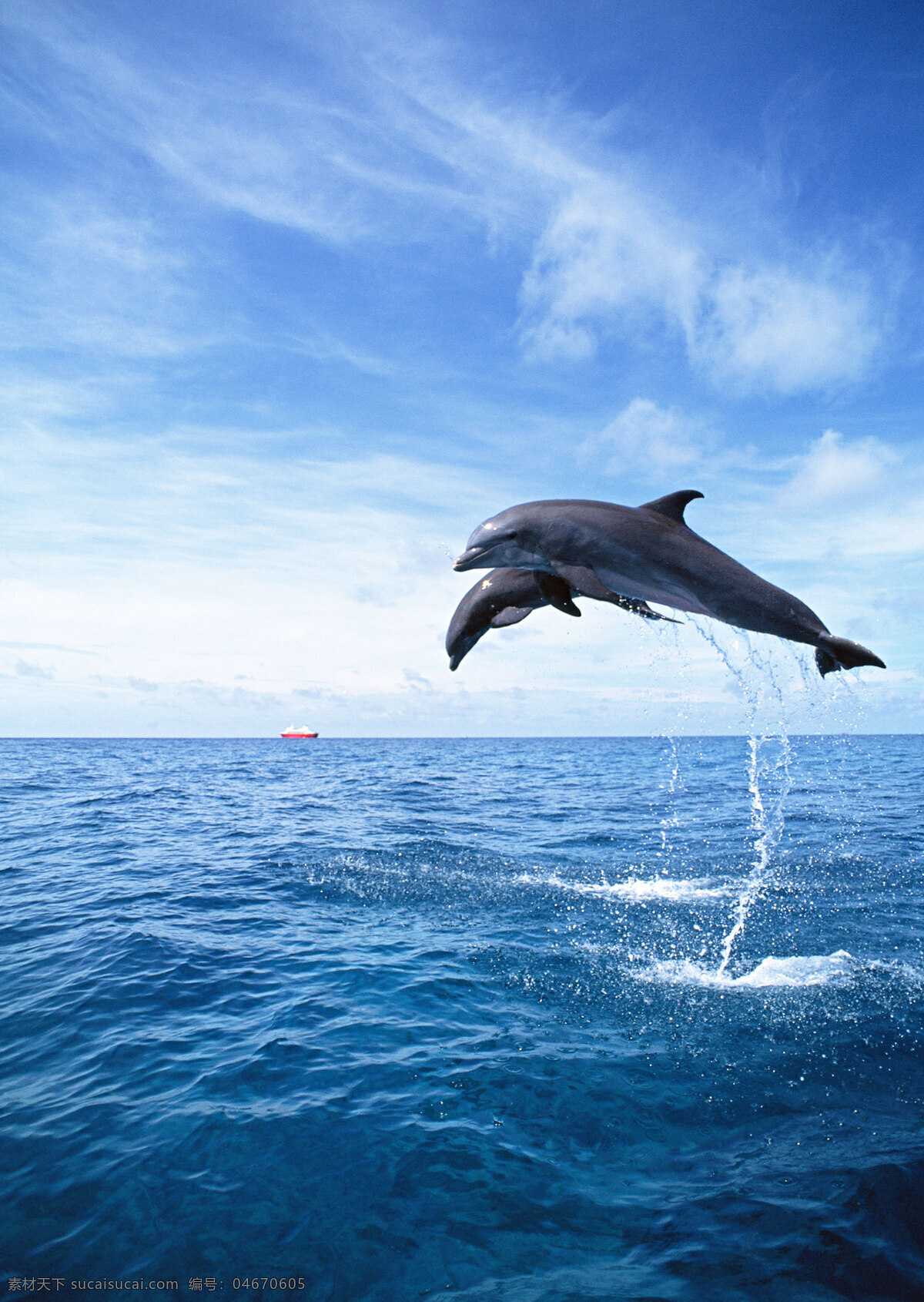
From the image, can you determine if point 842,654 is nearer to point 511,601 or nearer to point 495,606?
point 511,601

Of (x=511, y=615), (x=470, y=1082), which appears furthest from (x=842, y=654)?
(x=470, y=1082)

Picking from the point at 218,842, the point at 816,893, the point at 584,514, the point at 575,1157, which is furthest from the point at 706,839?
the point at 584,514

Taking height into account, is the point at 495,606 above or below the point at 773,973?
above

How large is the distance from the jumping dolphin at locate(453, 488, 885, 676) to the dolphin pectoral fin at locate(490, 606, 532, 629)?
2.47ft

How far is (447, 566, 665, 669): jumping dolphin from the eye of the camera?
6471mm

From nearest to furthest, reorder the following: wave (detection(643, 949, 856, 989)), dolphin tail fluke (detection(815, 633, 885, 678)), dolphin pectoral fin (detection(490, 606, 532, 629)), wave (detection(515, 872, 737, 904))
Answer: dolphin tail fluke (detection(815, 633, 885, 678)) → dolphin pectoral fin (detection(490, 606, 532, 629)) → wave (detection(643, 949, 856, 989)) → wave (detection(515, 872, 737, 904))

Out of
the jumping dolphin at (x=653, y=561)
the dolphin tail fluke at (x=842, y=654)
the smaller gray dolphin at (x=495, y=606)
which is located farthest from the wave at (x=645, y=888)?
the jumping dolphin at (x=653, y=561)

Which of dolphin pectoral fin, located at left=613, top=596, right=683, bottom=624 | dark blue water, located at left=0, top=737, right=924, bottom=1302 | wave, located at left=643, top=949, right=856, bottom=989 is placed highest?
dolphin pectoral fin, located at left=613, top=596, right=683, bottom=624

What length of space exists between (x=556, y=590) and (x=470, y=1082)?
6.16 m

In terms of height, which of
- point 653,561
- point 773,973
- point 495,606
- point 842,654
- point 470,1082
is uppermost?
point 653,561

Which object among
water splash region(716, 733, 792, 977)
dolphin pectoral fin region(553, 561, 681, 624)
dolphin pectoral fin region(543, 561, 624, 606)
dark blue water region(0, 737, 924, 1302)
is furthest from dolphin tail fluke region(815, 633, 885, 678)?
dark blue water region(0, 737, 924, 1302)

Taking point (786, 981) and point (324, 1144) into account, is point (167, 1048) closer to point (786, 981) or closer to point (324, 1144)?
point (324, 1144)

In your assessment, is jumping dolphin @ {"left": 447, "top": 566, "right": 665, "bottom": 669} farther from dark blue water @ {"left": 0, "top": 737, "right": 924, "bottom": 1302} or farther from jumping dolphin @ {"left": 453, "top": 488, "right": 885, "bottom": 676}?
dark blue water @ {"left": 0, "top": 737, "right": 924, "bottom": 1302}

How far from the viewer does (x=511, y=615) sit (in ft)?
25.0
